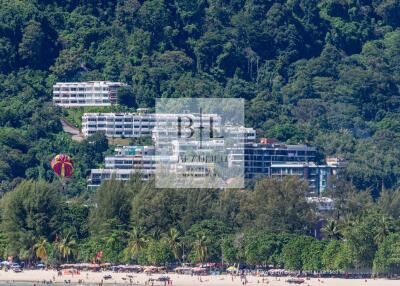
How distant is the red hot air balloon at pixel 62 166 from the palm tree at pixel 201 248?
38279 mm

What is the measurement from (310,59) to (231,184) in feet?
175

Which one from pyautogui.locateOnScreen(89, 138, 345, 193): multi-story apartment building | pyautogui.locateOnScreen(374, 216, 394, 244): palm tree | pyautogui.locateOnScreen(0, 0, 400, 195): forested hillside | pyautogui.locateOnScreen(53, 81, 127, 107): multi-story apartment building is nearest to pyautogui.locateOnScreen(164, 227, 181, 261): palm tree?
pyautogui.locateOnScreen(374, 216, 394, 244): palm tree

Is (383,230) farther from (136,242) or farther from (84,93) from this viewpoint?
(84,93)

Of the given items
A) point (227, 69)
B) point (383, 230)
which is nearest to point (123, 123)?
point (227, 69)

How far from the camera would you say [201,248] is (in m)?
100

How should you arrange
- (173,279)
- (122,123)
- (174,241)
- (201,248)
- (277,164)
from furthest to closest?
(122,123), (277,164), (174,241), (201,248), (173,279)

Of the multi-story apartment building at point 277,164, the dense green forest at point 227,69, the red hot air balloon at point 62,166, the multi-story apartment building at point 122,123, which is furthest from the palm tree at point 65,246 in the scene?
the multi-story apartment building at point 122,123

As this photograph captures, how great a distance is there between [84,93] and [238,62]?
2163 centimetres

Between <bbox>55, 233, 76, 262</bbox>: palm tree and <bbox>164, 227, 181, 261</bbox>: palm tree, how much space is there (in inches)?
242

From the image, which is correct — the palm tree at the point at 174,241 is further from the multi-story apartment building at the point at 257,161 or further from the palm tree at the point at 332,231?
the multi-story apartment building at the point at 257,161

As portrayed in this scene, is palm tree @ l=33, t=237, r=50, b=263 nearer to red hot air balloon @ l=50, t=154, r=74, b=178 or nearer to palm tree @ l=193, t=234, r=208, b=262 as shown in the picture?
palm tree @ l=193, t=234, r=208, b=262

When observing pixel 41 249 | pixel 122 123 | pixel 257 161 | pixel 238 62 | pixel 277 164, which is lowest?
pixel 41 249

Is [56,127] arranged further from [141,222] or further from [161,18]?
[141,222]

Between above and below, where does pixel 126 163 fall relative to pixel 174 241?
above
